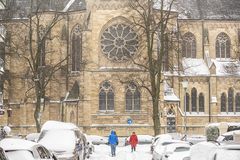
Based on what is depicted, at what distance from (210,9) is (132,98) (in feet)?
53.3

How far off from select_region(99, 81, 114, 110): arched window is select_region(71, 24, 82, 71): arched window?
411cm

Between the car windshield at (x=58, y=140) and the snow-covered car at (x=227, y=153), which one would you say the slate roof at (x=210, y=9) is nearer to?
the car windshield at (x=58, y=140)

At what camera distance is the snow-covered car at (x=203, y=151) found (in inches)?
524

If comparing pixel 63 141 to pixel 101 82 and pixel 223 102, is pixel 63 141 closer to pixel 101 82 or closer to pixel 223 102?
pixel 101 82

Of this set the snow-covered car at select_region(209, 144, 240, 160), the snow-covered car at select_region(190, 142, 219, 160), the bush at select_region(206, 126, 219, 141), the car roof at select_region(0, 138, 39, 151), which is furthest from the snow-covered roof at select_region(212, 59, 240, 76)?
the snow-covered car at select_region(209, 144, 240, 160)

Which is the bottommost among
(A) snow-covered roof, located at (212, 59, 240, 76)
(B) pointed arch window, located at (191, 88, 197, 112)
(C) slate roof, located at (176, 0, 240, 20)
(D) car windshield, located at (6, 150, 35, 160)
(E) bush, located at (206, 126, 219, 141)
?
(E) bush, located at (206, 126, 219, 141)

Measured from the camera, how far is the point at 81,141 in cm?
2628

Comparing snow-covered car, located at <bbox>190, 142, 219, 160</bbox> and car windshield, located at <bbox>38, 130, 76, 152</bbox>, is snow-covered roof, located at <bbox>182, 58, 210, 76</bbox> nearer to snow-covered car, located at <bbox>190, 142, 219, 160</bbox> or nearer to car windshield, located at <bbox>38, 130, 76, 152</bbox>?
car windshield, located at <bbox>38, 130, 76, 152</bbox>

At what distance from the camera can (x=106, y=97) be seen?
5375 cm

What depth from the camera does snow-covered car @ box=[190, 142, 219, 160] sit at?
1332 cm

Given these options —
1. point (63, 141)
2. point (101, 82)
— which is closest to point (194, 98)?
point (101, 82)

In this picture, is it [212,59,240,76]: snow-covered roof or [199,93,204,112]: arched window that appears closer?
[212,59,240,76]: snow-covered roof

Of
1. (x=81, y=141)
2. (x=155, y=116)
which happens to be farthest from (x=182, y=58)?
→ (x=81, y=141)

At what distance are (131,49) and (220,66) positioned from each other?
11.6m
